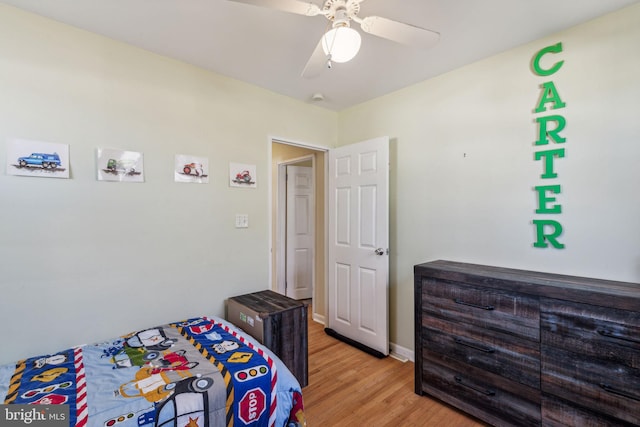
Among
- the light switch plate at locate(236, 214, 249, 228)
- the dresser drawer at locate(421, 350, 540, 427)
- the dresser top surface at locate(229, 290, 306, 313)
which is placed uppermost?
the light switch plate at locate(236, 214, 249, 228)

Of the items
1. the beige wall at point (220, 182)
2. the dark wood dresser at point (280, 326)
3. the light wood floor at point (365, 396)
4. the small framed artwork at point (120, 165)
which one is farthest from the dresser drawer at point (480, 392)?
the small framed artwork at point (120, 165)

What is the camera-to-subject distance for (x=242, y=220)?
99.0 inches

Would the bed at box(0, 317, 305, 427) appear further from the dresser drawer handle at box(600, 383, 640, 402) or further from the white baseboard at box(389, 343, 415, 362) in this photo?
the dresser drawer handle at box(600, 383, 640, 402)

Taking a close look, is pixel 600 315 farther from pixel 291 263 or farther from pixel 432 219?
pixel 291 263

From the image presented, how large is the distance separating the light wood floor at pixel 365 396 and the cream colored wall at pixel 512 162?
1.36ft

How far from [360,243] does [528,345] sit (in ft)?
5.02

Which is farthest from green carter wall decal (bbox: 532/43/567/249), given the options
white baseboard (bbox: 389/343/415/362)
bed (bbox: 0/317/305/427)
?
bed (bbox: 0/317/305/427)

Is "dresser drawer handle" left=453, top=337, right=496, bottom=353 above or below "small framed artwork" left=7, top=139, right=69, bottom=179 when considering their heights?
below

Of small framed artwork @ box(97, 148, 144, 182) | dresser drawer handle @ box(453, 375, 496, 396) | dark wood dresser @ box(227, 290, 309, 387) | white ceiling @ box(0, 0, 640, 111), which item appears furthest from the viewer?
dark wood dresser @ box(227, 290, 309, 387)

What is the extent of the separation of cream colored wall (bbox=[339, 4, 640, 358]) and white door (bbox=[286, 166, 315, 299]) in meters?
Result: 1.61

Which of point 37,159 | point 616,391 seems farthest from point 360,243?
point 37,159

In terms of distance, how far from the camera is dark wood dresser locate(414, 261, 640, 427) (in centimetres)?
136

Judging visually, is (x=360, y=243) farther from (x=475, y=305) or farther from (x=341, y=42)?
(x=341, y=42)

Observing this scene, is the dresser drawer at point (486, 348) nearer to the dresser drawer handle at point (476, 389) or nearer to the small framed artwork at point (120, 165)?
the dresser drawer handle at point (476, 389)
